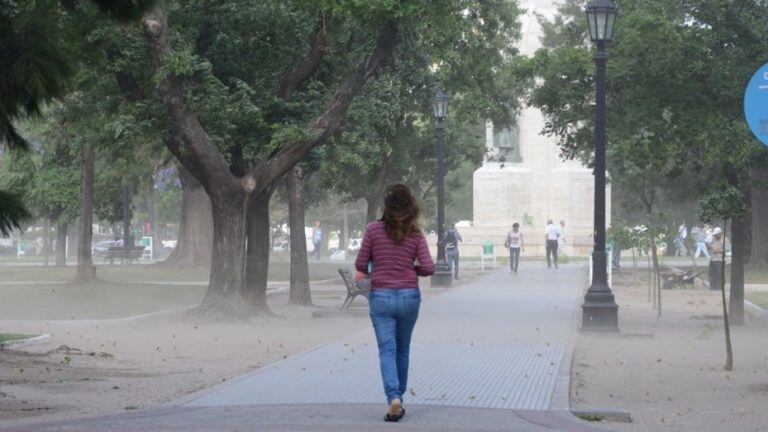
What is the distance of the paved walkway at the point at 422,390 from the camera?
9.83 meters

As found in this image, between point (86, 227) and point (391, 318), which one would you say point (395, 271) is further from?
point (86, 227)

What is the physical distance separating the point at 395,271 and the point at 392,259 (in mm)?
100

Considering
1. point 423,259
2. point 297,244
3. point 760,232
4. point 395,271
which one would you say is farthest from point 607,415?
point 760,232

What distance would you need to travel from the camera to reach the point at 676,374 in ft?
48.2

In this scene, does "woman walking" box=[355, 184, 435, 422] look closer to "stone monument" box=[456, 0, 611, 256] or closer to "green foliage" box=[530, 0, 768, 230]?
"green foliage" box=[530, 0, 768, 230]

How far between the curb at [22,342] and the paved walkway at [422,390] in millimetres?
3954

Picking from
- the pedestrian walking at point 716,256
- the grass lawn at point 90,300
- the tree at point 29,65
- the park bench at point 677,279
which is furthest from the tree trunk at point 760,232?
the tree at point 29,65

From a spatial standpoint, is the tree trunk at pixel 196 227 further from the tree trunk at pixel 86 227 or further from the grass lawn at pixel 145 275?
the tree trunk at pixel 86 227

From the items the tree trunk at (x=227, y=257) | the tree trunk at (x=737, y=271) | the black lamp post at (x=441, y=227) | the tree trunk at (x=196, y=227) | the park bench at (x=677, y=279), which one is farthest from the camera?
the tree trunk at (x=196, y=227)

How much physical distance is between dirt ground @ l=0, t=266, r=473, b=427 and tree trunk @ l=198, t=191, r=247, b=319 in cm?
48

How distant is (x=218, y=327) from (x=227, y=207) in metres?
2.06

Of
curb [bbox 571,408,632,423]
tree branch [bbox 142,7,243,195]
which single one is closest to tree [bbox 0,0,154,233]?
curb [bbox 571,408,632,423]

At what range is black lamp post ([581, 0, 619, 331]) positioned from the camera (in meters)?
20.4

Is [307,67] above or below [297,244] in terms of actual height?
above
